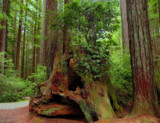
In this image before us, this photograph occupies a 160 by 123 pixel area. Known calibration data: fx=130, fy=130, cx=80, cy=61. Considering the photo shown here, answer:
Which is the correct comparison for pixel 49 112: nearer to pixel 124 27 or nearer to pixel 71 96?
pixel 71 96

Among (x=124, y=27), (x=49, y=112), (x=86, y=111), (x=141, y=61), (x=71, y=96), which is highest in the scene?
(x=124, y=27)

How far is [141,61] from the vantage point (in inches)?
154

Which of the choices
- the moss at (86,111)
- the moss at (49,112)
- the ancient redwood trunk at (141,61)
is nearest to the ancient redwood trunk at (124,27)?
the ancient redwood trunk at (141,61)

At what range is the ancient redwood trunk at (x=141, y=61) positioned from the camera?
12.2ft

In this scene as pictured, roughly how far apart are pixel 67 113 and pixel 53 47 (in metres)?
3.88

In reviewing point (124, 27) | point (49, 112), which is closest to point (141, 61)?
point (49, 112)

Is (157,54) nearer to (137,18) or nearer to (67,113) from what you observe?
(137,18)

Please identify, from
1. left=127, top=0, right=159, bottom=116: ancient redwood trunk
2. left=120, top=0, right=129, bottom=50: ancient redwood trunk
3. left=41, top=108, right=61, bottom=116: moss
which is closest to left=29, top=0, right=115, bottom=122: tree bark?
left=41, top=108, right=61, bottom=116: moss

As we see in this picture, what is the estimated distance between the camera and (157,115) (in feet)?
11.8

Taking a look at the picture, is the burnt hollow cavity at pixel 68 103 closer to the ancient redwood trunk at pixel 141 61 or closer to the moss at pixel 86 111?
the moss at pixel 86 111

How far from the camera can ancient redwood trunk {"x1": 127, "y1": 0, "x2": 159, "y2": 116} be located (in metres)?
3.72

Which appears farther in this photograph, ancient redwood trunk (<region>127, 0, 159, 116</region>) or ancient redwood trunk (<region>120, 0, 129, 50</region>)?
ancient redwood trunk (<region>120, 0, 129, 50</region>)

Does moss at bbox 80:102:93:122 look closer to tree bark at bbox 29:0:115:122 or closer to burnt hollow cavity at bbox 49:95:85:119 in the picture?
tree bark at bbox 29:0:115:122

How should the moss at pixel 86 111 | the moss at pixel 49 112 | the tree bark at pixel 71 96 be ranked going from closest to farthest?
the moss at pixel 86 111, the tree bark at pixel 71 96, the moss at pixel 49 112
